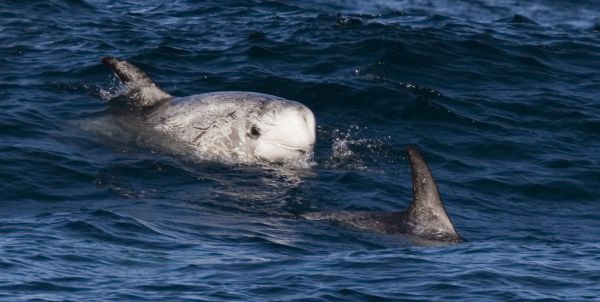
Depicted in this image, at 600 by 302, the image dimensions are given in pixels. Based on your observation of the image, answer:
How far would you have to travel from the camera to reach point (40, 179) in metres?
18.9

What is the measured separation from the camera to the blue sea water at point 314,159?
47.5 ft

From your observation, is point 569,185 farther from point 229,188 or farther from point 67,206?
point 67,206

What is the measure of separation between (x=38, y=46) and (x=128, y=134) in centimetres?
652

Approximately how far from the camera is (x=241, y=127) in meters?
20.2

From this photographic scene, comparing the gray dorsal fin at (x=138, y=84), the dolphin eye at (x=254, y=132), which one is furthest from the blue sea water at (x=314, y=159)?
the gray dorsal fin at (x=138, y=84)

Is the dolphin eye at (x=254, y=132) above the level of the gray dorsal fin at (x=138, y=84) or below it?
below

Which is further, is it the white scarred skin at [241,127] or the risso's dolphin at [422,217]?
the white scarred skin at [241,127]

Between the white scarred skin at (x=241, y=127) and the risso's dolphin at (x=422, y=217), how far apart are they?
3.28m

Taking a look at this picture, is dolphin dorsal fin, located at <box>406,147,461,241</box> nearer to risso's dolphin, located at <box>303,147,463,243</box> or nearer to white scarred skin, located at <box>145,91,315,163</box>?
risso's dolphin, located at <box>303,147,463,243</box>

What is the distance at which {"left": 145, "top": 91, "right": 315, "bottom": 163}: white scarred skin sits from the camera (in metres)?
19.9

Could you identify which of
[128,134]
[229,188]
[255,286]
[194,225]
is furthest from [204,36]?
[255,286]

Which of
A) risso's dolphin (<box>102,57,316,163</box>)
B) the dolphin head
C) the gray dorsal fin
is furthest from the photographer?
the gray dorsal fin

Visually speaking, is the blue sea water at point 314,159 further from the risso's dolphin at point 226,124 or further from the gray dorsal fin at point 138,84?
the gray dorsal fin at point 138,84

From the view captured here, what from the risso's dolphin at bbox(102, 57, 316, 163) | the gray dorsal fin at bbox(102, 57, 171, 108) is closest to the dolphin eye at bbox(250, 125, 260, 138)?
the risso's dolphin at bbox(102, 57, 316, 163)
